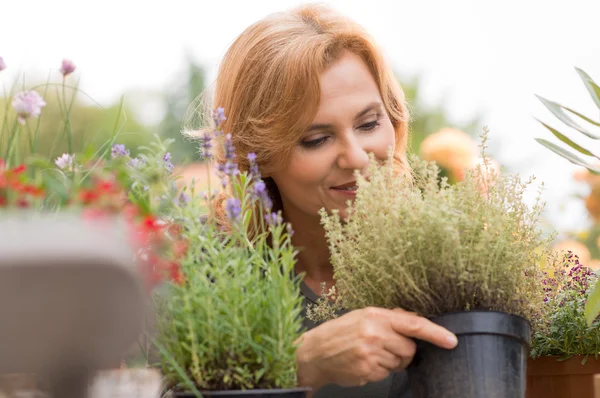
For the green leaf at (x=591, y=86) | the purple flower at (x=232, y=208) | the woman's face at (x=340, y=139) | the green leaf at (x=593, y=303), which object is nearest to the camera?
the purple flower at (x=232, y=208)

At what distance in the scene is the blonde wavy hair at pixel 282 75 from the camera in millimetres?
1894

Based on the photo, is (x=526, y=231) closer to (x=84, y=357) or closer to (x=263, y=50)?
(x=84, y=357)

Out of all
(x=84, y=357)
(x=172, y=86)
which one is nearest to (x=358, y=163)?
(x=84, y=357)

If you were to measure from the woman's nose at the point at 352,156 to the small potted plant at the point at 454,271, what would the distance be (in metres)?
0.54

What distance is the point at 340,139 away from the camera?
1.81m

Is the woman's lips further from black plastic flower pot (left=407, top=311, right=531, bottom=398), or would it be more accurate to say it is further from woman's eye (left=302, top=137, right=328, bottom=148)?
black plastic flower pot (left=407, top=311, right=531, bottom=398)

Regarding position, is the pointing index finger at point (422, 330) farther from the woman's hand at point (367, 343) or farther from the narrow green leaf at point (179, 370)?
the narrow green leaf at point (179, 370)

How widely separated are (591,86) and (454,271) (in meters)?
0.85

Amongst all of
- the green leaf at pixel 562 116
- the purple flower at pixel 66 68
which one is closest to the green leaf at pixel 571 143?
the green leaf at pixel 562 116

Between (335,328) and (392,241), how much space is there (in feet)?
0.58

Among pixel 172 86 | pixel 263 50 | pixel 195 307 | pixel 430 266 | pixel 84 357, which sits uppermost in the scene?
pixel 172 86

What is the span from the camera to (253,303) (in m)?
0.99

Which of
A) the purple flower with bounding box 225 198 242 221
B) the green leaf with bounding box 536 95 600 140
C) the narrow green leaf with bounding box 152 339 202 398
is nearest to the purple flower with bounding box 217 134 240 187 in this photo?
the purple flower with bounding box 225 198 242 221

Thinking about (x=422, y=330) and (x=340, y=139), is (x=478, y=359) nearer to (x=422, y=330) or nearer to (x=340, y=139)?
(x=422, y=330)
